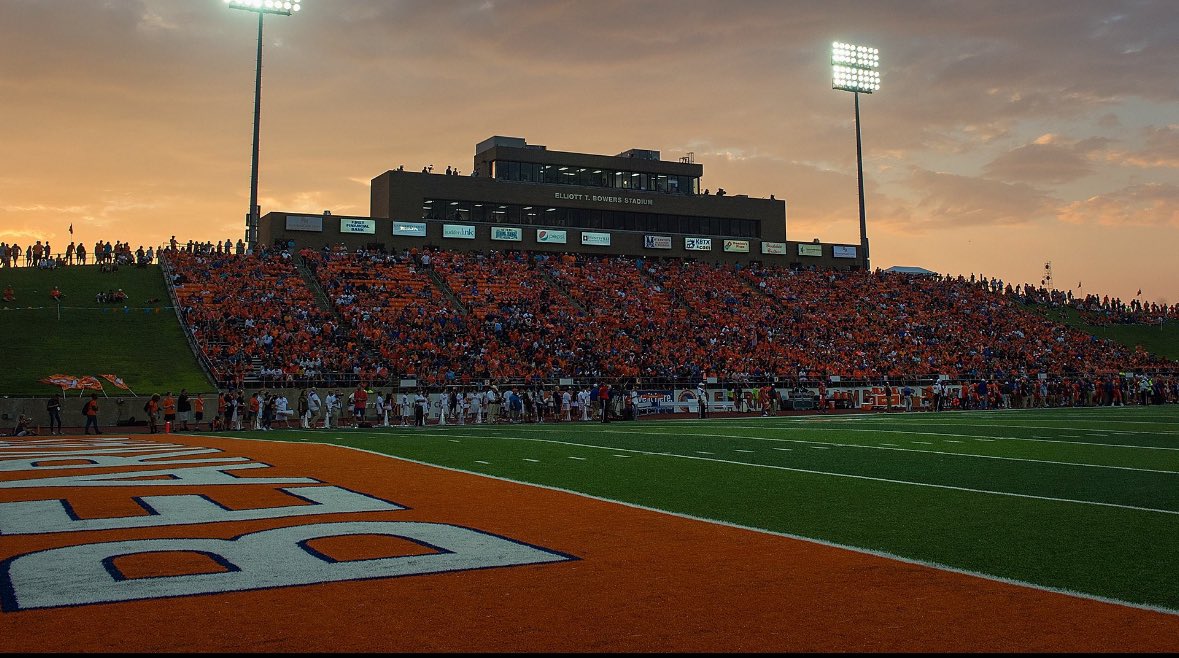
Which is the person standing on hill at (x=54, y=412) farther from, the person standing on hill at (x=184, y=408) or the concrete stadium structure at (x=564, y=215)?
the concrete stadium structure at (x=564, y=215)

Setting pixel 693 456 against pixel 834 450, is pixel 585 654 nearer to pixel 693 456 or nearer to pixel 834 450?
pixel 693 456

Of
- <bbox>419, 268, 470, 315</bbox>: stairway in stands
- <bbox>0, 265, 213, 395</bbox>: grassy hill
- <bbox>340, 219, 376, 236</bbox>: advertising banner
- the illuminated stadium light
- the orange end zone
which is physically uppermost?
the illuminated stadium light

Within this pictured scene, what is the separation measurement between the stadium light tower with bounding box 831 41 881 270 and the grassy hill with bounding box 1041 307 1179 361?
14637 mm

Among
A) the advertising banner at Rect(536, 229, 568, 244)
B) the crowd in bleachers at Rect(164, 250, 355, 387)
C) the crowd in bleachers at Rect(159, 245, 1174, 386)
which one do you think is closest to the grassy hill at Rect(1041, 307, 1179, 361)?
the crowd in bleachers at Rect(159, 245, 1174, 386)

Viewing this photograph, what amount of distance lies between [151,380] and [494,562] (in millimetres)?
29011

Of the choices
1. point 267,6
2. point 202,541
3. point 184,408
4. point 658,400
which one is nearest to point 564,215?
point 267,6

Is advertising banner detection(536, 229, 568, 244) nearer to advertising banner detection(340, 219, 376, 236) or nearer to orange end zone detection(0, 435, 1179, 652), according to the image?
advertising banner detection(340, 219, 376, 236)

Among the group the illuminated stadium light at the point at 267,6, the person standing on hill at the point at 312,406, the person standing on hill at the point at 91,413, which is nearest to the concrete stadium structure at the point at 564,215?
the illuminated stadium light at the point at 267,6

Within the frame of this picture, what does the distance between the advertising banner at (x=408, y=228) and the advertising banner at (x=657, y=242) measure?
13.2 m

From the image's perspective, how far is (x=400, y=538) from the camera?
7.56 m

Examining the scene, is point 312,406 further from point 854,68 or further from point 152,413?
point 854,68

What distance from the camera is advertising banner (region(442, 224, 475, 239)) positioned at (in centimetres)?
5178

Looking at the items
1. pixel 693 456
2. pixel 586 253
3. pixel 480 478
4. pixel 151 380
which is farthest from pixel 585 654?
pixel 586 253

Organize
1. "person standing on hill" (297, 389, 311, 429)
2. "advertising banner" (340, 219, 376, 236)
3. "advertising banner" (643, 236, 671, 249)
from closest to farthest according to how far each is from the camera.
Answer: "person standing on hill" (297, 389, 311, 429), "advertising banner" (340, 219, 376, 236), "advertising banner" (643, 236, 671, 249)
